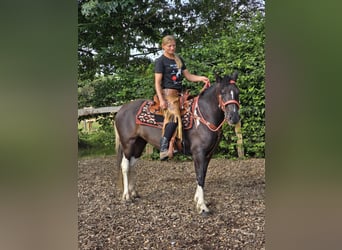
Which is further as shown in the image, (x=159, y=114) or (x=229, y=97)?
(x=159, y=114)

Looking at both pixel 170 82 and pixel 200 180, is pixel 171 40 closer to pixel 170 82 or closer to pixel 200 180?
pixel 170 82

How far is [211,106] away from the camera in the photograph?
7.59 ft

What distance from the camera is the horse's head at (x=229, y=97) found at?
223 centimetres

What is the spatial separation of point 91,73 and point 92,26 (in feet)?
0.90

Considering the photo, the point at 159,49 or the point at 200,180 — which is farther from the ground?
the point at 159,49

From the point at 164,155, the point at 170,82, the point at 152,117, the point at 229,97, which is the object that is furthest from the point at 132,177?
the point at 229,97

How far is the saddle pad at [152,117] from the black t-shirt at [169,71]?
139 millimetres

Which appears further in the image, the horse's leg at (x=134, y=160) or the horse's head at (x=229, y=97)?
the horse's leg at (x=134, y=160)

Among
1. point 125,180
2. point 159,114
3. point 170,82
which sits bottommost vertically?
point 125,180

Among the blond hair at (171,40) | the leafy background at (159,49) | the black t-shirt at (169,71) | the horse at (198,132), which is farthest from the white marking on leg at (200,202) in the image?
the blond hair at (171,40)

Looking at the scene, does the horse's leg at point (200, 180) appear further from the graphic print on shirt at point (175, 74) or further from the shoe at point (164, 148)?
the graphic print on shirt at point (175, 74)

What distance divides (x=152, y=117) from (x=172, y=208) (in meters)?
0.55
